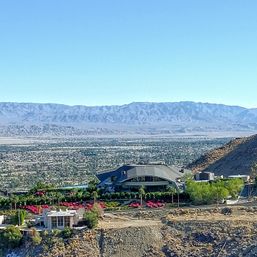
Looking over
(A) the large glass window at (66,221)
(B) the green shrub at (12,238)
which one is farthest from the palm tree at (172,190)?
(B) the green shrub at (12,238)

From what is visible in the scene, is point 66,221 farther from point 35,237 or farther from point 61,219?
point 35,237

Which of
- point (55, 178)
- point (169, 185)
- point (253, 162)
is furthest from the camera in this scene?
point (55, 178)

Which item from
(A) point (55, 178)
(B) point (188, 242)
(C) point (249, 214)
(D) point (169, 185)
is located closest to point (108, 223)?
(B) point (188, 242)

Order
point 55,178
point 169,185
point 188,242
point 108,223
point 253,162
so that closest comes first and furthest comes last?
point 188,242, point 108,223, point 169,185, point 253,162, point 55,178

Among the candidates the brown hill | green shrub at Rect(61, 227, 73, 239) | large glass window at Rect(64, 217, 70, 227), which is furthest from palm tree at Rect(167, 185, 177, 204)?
the brown hill

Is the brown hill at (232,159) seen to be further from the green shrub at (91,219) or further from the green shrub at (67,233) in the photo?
the green shrub at (67,233)

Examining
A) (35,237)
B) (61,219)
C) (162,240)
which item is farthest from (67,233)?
(162,240)

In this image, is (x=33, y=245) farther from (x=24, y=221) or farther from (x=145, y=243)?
(x=145, y=243)

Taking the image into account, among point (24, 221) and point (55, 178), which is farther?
point (55, 178)

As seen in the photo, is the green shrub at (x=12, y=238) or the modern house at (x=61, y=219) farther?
the modern house at (x=61, y=219)
